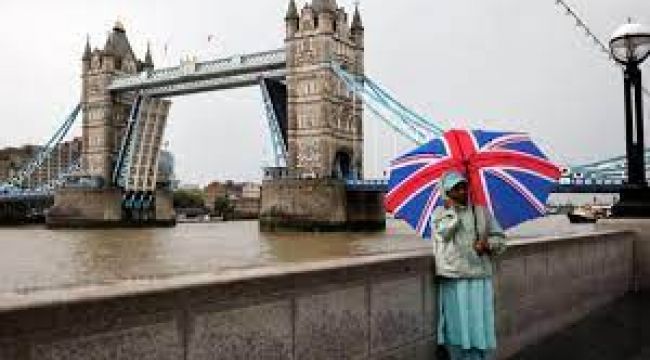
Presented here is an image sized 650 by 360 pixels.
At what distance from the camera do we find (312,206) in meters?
43.8

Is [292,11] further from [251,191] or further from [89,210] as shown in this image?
[251,191]

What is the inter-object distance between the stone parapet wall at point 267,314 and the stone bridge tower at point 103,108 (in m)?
59.9

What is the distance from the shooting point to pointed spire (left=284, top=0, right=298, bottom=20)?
50.5 metres

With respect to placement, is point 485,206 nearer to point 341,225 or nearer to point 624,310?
point 624,310

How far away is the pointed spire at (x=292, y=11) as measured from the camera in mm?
50469

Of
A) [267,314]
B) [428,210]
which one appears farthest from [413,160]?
[267,314]

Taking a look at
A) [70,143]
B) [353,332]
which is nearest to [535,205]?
[353,332]

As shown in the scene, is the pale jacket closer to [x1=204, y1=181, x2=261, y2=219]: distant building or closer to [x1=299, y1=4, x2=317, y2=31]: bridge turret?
[x1=299, y1=4, x2=317, y2=31]: bridge turret

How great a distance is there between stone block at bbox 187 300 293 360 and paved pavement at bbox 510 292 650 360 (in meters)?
2.04

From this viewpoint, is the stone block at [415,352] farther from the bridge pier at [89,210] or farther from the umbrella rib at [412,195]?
the bridge pier at [89,210]

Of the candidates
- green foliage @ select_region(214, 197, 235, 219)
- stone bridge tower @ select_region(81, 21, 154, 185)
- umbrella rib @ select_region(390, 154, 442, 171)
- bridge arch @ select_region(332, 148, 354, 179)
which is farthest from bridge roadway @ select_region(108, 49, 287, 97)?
umbrella rib @ select_region(390, 154, 442, 171)

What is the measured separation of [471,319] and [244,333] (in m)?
1.14

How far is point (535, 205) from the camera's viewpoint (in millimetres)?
3564

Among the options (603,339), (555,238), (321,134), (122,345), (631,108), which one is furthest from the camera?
(321,134)
